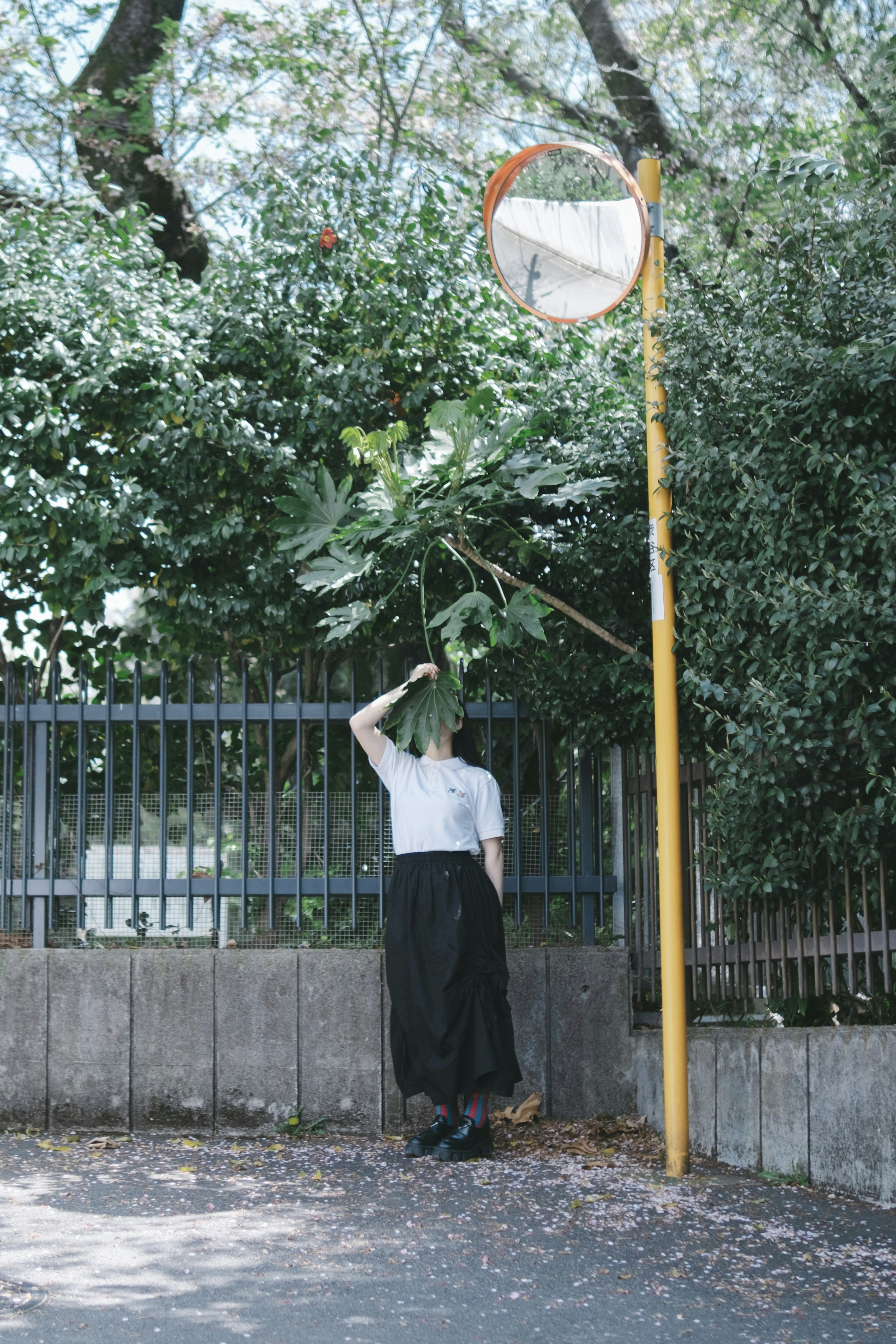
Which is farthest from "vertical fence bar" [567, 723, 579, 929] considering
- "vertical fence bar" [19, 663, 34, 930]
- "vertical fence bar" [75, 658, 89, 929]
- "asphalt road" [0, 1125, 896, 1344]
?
"vertical fence bar" [19, 663, 34, 930]

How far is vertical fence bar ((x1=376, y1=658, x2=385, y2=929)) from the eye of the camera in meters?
5.58

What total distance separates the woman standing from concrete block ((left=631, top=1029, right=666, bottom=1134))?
0.69 metres

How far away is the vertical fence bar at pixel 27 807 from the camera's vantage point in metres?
5.68

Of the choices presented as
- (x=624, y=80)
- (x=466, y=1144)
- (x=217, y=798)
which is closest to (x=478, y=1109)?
(x=466, y=1144)

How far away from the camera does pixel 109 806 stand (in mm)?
5715

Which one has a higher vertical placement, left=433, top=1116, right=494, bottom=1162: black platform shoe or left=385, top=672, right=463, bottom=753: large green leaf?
left=385, top=672, right=463, bottom=753: large green leaf

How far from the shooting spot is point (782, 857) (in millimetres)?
4234

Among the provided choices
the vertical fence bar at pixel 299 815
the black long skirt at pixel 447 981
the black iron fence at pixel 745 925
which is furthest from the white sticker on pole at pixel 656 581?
the vertical fence bar at pixel 299 815

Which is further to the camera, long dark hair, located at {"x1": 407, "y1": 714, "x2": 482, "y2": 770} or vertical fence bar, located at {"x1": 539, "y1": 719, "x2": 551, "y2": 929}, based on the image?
vertical fence bar, located at {"x1": 539, "y1": 719, "x2": 551, "y2": 929}

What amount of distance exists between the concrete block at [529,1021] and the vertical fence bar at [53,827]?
7.01 feet

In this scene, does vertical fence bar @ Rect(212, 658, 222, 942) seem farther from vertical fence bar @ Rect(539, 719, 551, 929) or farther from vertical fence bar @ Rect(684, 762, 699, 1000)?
vertical fence bar @ Rect(684, 762, 699, 1000)

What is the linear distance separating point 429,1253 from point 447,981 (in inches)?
54.9

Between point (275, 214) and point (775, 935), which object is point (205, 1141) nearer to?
point (775, 935)

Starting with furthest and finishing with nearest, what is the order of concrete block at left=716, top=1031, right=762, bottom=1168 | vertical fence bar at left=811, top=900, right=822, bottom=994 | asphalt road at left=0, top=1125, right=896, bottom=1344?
1. concrete block at left=716, top=1031, right=762, bottom=1168
2. vertical fence bar at left=811, top=900, right=822, bottom=994
3. asphalt road at left=0, top=1125, right=896, bottom=1344
